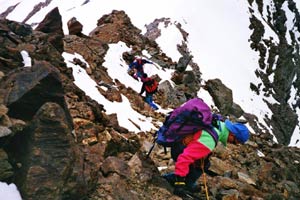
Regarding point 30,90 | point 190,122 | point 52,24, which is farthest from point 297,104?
point 30,90

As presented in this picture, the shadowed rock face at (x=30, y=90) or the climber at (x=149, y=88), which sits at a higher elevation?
the climber at (x=149, y=88)

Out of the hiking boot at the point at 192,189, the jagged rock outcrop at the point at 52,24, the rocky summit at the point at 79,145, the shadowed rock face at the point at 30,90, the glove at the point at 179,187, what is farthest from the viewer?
the jagged rock outcrop at the point at 52,24

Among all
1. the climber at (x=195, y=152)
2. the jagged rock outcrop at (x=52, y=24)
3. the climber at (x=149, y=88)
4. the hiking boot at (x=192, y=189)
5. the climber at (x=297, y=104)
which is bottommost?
the hiking boot at (x=192, y=189)

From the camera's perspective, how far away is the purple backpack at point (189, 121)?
7.30 m

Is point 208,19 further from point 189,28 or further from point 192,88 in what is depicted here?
point 192,88

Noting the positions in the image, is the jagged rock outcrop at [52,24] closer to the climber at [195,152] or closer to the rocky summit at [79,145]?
the rocky summit at [79,145]

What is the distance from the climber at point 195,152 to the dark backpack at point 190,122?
93 mm

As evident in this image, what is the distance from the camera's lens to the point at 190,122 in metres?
7.32

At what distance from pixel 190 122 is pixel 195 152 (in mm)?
509

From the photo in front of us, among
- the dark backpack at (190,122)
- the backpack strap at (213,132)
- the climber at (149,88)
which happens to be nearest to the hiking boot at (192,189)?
the dark backpack at (190,122)

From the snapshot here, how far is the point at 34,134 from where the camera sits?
5.86m

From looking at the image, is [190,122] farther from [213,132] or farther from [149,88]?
[149,88]

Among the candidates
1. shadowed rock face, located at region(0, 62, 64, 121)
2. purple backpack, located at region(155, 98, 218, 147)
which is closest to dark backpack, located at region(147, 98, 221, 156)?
purple backpack, located at region(155, 98, 218, 147)

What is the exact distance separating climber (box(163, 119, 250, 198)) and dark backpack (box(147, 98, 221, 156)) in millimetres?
93
